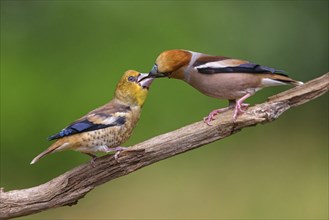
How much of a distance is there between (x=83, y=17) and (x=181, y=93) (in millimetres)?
954

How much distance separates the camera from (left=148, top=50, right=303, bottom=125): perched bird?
2541 millimetres

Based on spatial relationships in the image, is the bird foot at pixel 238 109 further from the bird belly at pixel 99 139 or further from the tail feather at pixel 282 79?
the bird belly at pixel 99 139

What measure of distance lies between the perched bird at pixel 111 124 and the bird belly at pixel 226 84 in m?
0.17

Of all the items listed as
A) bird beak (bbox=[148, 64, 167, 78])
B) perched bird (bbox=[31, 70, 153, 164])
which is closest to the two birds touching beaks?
perched bird (bbox=[31, 70, 153, 164])

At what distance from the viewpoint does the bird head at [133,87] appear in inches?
99.9

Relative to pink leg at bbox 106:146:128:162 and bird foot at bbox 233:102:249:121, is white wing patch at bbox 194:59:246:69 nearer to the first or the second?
bird foot at bbox 233:102:249:121

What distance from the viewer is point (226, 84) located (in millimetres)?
2607

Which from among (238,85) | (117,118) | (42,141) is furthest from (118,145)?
(42,141)

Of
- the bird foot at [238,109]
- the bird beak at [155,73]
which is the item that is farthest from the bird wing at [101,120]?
the bird foot at [238,109]

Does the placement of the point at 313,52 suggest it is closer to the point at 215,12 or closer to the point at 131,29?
the point at 215,12

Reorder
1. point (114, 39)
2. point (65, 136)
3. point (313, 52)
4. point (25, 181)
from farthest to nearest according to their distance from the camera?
point (313, 52)
point (114, 39)
point (25, 181)
point (65, 136)

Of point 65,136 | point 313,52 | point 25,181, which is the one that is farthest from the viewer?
point 313,52

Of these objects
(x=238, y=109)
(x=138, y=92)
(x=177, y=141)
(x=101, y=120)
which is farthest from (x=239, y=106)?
(x=101, y=120)

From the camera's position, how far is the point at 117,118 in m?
2.60
